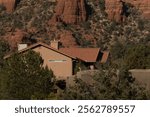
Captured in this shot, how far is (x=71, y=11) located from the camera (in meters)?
104

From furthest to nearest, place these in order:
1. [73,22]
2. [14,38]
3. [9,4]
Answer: [9,4] → [73,22] → [14,38]

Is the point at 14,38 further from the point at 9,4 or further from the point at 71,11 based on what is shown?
the point at 9,4

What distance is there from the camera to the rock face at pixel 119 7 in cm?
10644

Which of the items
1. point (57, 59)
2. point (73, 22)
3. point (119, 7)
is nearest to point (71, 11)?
point (73, 22)

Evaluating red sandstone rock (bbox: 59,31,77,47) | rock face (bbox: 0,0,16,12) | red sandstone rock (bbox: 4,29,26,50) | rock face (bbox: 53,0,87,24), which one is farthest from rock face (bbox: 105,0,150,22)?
red sandstone rock (bbox: 4,29,26,50)

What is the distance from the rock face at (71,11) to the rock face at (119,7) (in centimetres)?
554

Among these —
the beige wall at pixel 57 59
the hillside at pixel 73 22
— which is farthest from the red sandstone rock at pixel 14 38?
the beige wall at pixel 57 59

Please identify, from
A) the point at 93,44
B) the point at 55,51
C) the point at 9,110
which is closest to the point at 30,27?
the point at 93,44

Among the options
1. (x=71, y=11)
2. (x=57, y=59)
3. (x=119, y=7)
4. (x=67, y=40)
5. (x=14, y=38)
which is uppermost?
(x=57, y=59)

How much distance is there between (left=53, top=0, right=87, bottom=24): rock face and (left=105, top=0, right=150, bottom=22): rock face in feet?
18.2

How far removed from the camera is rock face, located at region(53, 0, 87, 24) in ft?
336

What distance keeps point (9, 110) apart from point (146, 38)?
87.8m

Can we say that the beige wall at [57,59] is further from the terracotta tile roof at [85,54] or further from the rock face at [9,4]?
the rock face at [9,4]

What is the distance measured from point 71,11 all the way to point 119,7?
10044mm
